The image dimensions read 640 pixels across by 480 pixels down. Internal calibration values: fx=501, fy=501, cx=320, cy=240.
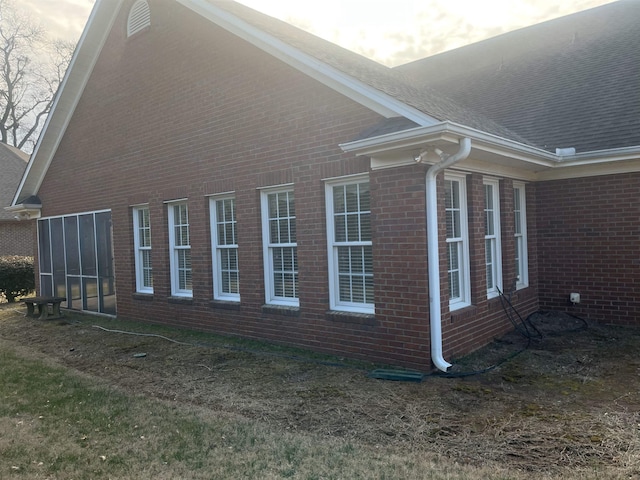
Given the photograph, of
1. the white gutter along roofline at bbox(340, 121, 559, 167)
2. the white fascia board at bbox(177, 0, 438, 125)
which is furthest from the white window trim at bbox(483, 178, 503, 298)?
the white fascia board at bbox(177, 0, 438, 125)

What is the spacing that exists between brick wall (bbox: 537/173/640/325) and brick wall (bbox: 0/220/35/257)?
2281 centimetres

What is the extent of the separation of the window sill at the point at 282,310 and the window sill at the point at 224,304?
2.50 ft

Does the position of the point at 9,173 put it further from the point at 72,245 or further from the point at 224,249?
the point at 224,249

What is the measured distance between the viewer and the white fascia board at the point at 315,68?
6430 mm

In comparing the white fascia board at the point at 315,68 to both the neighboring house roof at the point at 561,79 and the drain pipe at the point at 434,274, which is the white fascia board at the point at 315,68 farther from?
the neighboring house roof at the point at 561,79

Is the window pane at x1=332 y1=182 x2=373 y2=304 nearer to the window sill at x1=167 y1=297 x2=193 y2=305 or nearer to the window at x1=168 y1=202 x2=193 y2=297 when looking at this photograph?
the window sill at x1=167 y1=297 x2=193 y2=305

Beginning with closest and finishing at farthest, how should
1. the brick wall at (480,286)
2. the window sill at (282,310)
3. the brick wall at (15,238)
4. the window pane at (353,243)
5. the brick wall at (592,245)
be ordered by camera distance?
1. the brick wall at (480,286)
2. the window pane at (353,243)
3. the window sill at (282,310)
4. the brick wall at (592,245)
5. the brick wall at (15,238)

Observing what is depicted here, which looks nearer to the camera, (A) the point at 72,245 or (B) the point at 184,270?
(B) the point at 184,270

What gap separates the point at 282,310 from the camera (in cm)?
810

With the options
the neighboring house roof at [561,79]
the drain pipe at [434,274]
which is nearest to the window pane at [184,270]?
the drain pipe at [434,274]

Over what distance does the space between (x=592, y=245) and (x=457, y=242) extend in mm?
3189

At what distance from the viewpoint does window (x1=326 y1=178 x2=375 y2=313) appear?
283 inches

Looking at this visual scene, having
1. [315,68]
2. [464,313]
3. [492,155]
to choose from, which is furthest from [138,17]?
[464,313]

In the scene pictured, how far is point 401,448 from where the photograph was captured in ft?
14.4
